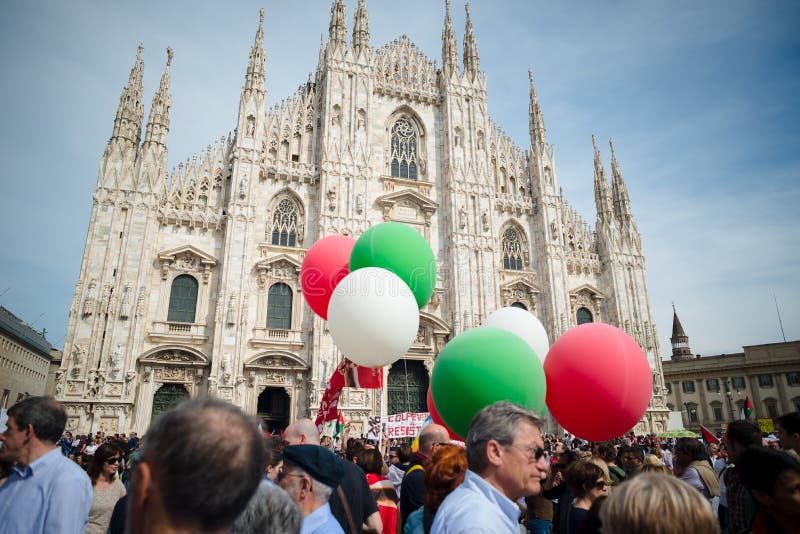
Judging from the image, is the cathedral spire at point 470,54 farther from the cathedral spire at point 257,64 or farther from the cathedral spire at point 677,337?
the cathedral spire at point 677,337

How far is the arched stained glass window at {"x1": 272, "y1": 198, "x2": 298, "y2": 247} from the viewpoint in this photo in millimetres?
20641

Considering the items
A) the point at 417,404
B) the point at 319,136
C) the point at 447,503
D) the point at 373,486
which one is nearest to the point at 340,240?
the point at 373,486

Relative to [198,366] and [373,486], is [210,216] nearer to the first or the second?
[198,366]

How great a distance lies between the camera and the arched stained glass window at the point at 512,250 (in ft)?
80.2

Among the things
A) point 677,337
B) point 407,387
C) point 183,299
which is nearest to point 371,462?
point 407,387

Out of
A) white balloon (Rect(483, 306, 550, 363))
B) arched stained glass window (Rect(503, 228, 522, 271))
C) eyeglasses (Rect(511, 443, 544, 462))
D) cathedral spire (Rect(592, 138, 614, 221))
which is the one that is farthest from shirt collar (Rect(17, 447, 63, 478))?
cathedral spire (Rect(592, 138, 614, 221))

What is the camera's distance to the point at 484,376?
14.3 feet

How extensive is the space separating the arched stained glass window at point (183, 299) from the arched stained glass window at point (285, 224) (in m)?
3.80

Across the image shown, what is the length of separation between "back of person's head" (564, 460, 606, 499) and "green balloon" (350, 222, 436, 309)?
13.3ft

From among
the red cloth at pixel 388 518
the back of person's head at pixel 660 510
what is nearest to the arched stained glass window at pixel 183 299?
the red cloth at pixel 388 518

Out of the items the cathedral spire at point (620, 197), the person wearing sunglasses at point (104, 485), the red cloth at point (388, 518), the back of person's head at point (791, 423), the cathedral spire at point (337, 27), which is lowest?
the red cloth at point (388, 518)

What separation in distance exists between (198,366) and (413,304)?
46.3 ft

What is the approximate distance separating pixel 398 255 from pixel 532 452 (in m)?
4.79

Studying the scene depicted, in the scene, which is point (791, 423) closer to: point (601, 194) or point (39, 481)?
point (39, 481)
